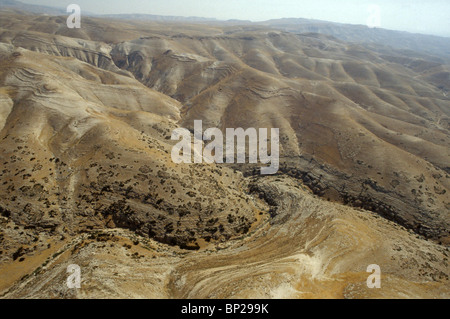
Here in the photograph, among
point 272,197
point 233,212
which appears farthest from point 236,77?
point 233,212

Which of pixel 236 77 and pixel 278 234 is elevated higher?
pixel 236 77

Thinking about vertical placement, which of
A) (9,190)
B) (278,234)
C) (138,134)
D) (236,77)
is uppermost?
(236,77)

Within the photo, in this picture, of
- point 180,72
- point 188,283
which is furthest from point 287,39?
point 188,283

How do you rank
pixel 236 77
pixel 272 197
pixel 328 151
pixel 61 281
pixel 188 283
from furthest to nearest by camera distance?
pixel 236 77, pixel 328 151, pixel 272 197, pixel 188 283, pixel 61 281

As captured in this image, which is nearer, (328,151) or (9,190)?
(9,190)

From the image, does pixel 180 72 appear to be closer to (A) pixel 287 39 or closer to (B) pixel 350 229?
(B) pixel 350 229

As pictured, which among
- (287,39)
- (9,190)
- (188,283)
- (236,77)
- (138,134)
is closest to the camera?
(188,283)

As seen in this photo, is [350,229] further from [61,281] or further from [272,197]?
[61,281]
